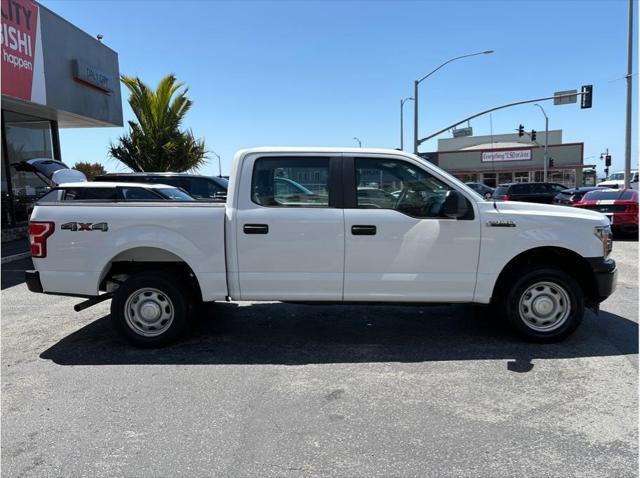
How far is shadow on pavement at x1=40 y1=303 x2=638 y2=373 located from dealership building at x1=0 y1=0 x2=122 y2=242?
9.90 metres

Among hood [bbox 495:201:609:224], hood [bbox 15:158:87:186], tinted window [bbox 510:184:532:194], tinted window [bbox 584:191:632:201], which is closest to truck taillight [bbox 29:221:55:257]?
hood [bbox 495:201:609:224]

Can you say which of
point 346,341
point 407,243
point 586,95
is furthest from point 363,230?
point 586,95

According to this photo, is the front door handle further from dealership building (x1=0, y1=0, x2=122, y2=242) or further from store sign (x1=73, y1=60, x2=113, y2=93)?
store sign (x1=73, y1=60, x2=113, y2=93)

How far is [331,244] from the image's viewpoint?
4664 millimetres

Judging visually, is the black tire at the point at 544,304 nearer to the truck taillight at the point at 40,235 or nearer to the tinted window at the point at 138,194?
the truck taillight at the point at 40,235

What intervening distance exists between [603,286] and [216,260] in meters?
3.81

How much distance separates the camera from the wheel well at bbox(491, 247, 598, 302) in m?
4.85

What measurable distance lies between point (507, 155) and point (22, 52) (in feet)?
177

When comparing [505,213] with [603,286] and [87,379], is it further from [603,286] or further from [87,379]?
[87,379]

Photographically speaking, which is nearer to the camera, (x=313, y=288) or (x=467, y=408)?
(x=467, y=408)

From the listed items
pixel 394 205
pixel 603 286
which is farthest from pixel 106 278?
pixel 603 286

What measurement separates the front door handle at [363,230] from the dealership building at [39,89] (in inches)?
452

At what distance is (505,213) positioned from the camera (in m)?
4.64

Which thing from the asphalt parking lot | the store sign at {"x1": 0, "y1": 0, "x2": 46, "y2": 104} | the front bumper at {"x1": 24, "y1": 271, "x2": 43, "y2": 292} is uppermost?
the store sign at {"x1": 0, "y1": 0, "x2": 46, "y2": 104}
